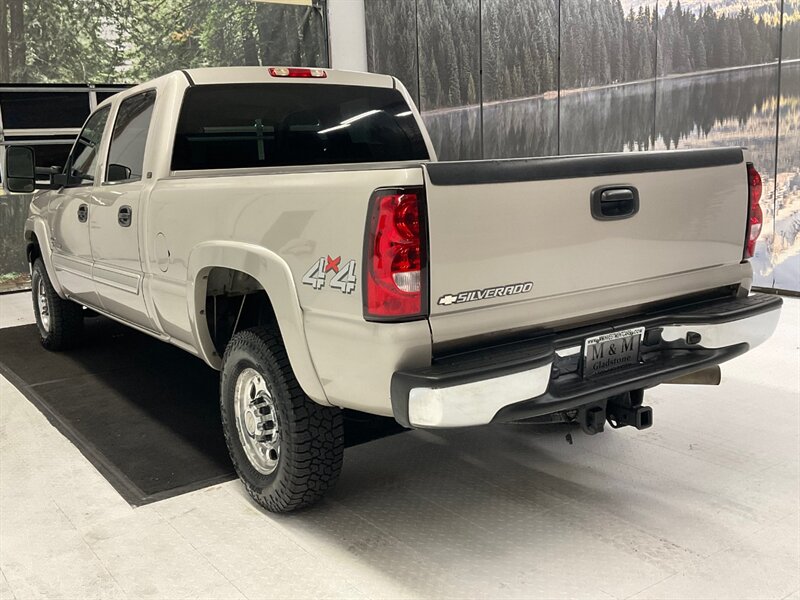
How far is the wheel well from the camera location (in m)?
3.04

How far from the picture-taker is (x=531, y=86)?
9070 mm

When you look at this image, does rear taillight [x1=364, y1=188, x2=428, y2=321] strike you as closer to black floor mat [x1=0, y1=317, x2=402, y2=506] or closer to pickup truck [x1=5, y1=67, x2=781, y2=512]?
pickup truck [x1=5, y1=67, x2=781, y2=512]

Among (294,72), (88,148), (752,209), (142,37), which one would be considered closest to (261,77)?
(294,72)

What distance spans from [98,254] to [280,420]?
197 cm

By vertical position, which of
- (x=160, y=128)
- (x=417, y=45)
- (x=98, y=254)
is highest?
(x=417, y=45)

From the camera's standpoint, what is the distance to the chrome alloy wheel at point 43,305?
5449mm

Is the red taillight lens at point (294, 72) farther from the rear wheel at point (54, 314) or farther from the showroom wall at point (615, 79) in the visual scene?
the showroom wall at point (615, 79)

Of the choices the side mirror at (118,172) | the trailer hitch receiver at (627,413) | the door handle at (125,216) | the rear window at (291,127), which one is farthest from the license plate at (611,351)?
the side mirror at (118,172)

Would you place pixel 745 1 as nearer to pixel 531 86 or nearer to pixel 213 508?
pixel 531 86

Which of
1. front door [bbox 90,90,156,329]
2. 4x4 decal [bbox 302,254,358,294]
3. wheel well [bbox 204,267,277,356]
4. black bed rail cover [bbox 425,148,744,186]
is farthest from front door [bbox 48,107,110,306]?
black bed rail cover [bbox 425,148,744,186]

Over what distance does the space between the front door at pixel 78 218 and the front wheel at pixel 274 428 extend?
177cm

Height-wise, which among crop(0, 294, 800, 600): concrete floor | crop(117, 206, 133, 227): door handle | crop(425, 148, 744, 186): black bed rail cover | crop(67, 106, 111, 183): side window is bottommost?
crop(0, 294, 800, 600): concrete floor

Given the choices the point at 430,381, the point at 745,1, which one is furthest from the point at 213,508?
the point at 745,1

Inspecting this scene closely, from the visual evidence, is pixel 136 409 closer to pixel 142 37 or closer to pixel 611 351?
pixel 611 351
